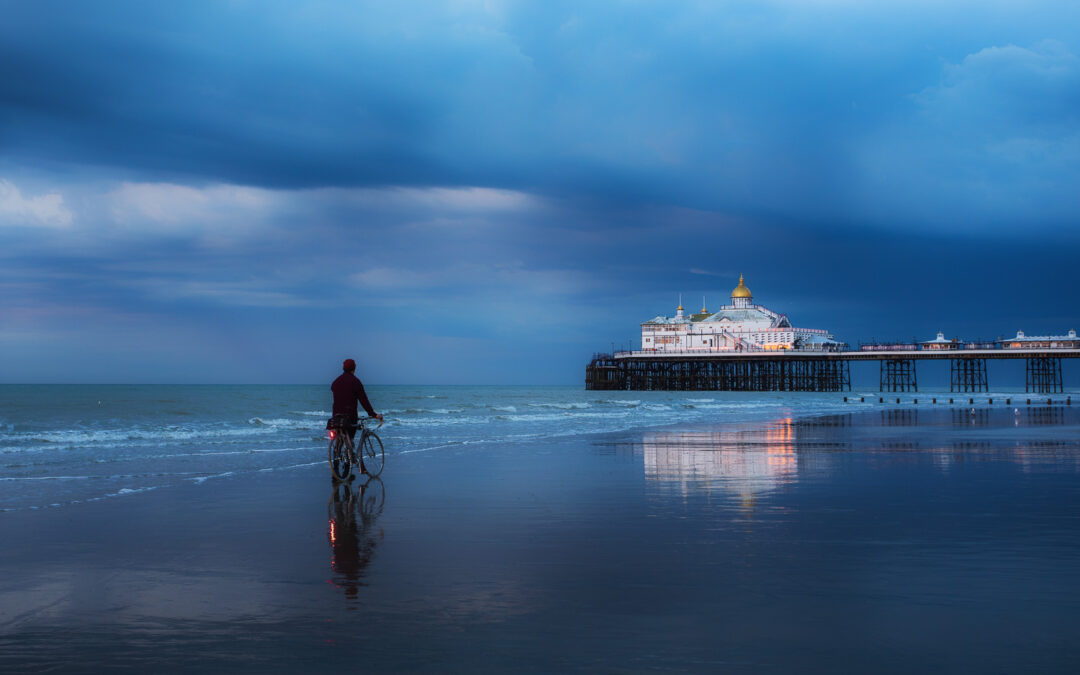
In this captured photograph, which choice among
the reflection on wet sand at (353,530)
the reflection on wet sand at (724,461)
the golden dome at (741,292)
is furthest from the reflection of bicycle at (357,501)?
the golden dome at (741,292)

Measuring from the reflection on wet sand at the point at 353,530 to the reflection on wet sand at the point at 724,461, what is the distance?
380 cm

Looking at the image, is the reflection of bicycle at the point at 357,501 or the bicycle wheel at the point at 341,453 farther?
the bicycle wheel at the point at 341,453

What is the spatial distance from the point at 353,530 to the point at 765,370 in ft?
409

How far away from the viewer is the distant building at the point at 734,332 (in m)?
146

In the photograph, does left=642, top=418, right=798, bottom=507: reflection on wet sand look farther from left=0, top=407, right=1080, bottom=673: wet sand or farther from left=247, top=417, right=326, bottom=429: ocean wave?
left=247, top=417, right=326, bottom=429: ocean wave

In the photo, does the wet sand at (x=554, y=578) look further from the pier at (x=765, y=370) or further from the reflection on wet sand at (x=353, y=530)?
the pier at (x=765, y=370)

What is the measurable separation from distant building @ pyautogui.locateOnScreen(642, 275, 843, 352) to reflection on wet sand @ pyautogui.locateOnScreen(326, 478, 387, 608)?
13305cm

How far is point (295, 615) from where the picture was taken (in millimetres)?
5301

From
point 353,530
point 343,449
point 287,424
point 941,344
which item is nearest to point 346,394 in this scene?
point 343,449

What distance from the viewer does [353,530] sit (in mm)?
8453

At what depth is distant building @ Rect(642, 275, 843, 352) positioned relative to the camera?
146 m

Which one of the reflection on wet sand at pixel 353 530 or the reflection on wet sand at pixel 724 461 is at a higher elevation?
the reflection on wet sand at pixel 353 530

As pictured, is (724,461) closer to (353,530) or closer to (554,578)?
(353,530)

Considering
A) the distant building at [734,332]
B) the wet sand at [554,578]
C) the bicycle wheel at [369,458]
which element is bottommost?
the wet sand at [554,578]
